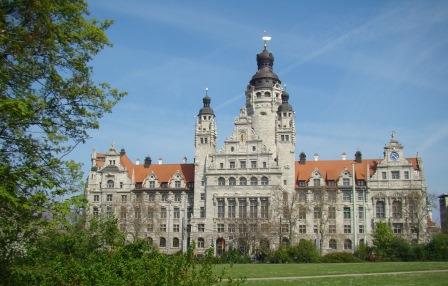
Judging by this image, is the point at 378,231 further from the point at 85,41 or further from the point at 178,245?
the point at 85,41

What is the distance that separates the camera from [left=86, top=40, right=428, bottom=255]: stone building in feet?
219

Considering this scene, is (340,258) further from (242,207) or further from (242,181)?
(242,181)

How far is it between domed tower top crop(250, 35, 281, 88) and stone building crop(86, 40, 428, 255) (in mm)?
1640

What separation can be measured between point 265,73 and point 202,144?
14845mm

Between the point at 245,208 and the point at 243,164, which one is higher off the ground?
the point at 243,164

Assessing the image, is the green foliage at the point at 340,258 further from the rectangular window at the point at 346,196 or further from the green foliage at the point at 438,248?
the rectangular window at the point at 346,196

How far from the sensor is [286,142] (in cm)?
7319

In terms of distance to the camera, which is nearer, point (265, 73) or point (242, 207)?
point (242, 207)

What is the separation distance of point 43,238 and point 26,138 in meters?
2.85

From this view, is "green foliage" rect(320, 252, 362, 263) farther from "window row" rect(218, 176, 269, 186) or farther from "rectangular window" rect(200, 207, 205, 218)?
"rectangular window" rect(200, 207, 205, 218)

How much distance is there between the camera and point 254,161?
7038cm

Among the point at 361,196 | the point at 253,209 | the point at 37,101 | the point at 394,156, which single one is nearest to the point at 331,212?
the point at 361,196

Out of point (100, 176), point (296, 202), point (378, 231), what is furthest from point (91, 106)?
point (100, 176)

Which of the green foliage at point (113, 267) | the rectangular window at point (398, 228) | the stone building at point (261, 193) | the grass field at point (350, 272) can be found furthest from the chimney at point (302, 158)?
the green foliage at point (113, 267)
